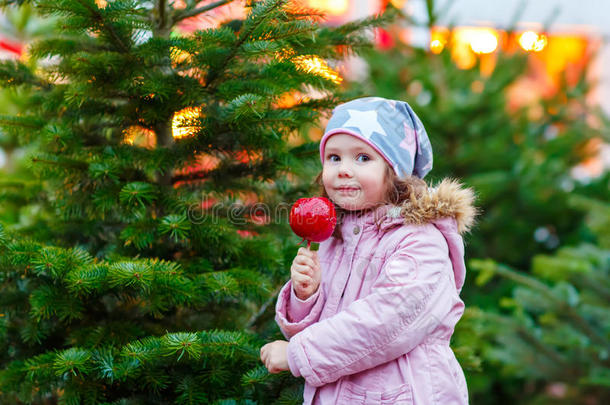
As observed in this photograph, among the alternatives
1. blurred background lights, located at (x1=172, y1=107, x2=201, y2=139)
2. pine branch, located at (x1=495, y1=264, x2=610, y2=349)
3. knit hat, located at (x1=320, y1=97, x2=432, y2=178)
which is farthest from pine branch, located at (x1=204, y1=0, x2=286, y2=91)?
pine branch, located at (x1=495, y1=264, x2=610, y2=349)

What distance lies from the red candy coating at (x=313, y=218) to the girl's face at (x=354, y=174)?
102 mm

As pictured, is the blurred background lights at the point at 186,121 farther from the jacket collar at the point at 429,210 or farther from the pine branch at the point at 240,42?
the jacket collar at the point at 429,210

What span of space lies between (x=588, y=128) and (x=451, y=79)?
4.58 feet

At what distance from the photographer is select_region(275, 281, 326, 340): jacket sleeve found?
1680mm

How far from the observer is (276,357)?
160 cm

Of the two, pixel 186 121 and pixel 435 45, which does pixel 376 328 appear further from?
pixel 435 45

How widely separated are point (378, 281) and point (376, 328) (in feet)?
0.48

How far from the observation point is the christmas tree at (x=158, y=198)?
1.72m

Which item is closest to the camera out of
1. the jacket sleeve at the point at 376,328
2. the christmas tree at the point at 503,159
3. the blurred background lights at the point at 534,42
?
the jacket sleeve at the point at 376,328

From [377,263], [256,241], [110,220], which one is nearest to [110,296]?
[110,220]

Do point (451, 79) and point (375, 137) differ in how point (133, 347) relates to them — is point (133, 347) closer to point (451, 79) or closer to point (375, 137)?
point (375, 137)

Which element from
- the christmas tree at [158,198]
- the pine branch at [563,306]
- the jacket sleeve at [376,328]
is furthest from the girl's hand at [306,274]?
the pine branch at [563,306]

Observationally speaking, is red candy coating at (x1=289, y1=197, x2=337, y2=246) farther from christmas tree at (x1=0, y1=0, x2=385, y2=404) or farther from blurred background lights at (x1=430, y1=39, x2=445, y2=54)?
blurred background lights at (x1=430, y1=39, x2=445, y2=54)

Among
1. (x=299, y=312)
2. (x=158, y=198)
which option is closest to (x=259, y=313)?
(x=299, y=312)
